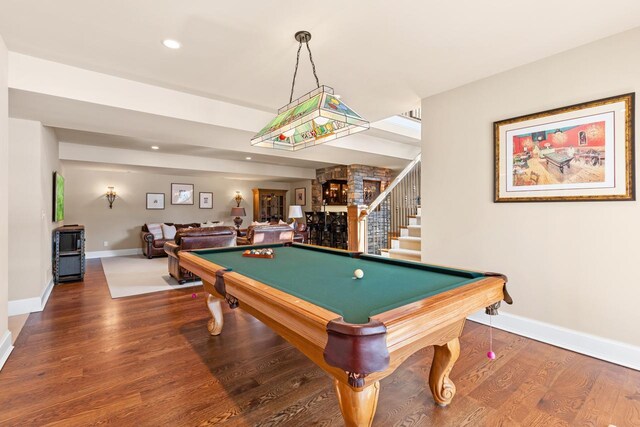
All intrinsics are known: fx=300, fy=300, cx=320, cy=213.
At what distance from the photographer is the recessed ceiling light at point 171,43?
2418 mm

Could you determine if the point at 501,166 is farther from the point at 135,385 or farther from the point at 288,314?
the point at 135,385

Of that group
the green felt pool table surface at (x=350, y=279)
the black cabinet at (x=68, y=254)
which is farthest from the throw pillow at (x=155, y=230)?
the green felt pool table surface at (x=350, y=279)

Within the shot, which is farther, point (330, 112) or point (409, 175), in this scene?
point (409, 175)

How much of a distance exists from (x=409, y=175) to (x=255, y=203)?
19.9ft

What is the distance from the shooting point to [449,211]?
3385mm

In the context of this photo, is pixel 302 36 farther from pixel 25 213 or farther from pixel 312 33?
pixel 25 213

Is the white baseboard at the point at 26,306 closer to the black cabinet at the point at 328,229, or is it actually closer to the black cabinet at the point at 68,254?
the black cabinet at the point at 68,254

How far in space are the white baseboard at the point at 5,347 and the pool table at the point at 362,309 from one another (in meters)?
1.58

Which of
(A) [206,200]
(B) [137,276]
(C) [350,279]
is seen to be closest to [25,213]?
(B) [137,276]

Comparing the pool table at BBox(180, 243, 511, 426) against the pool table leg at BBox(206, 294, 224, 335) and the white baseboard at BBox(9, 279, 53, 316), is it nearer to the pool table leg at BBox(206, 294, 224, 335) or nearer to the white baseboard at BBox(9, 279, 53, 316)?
the pool table leg at BBox(206, 294, 224, 335)

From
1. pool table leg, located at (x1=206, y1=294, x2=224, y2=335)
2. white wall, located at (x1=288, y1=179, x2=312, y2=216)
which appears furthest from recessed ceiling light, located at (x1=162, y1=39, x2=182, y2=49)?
white wall, located at (x1=288, y1=179, x2=312, y2=216)

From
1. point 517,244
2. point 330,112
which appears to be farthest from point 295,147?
point 517,244

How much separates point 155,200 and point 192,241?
4.93m

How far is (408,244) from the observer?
15.3 feet
